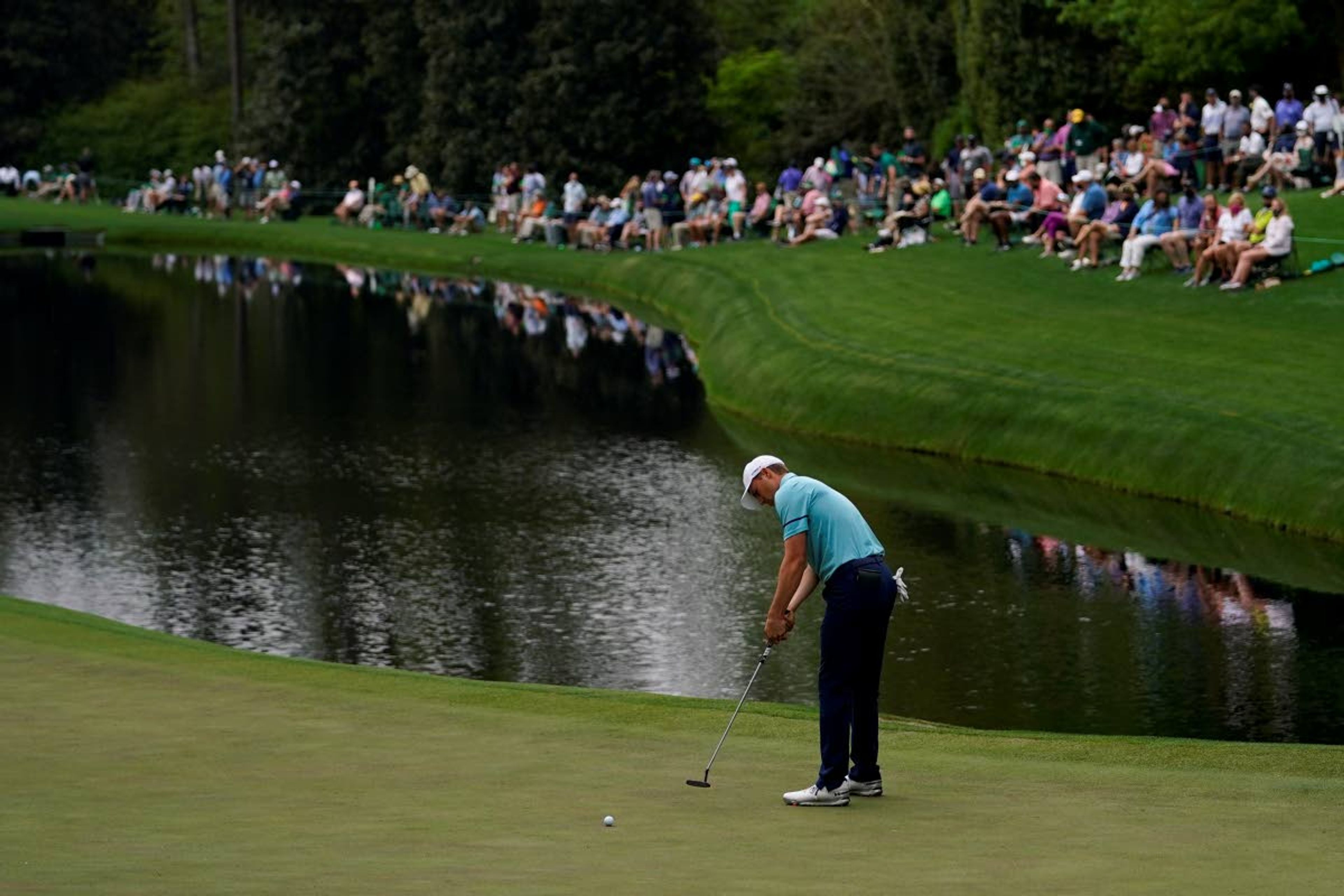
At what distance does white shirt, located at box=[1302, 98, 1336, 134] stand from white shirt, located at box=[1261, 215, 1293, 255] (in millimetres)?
6879

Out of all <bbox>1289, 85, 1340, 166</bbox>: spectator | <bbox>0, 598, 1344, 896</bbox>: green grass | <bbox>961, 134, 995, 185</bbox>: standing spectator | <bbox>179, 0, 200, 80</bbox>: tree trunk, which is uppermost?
<bbox>179, 0, 200, 80</bbox>: tree trunk

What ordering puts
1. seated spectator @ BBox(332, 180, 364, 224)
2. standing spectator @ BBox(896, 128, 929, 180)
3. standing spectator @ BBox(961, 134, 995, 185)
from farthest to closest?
seated spectator @ BBox(332, 180, 364, 224)
standing spectator @ BBox(896, 128, 929, 180)
standing spectator @ BBox(961, 134, 995, 185)

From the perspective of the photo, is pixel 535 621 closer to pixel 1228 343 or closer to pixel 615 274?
pixel 1228 343

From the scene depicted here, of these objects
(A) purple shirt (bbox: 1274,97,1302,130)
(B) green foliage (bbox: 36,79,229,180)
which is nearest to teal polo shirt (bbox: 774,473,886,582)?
(A) purple shirt (bbox: 1274,97,1302,130)

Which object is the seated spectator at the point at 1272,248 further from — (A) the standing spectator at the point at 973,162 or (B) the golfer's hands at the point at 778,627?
(B) the golfer's hands at the point at 778,627

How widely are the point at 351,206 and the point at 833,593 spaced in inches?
2661

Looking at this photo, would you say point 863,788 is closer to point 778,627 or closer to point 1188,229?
point 778,627

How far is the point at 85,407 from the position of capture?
39.9 meters

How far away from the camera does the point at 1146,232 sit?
4031 cm

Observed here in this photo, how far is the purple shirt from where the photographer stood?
44594 mm

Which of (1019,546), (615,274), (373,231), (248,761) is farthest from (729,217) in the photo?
(248,761)

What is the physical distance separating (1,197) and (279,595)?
7581 centimetres

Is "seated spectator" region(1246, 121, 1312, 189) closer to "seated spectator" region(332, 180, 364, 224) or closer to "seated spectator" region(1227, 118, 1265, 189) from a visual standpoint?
"seated spectator" region(1227, 118, 1265, 189)

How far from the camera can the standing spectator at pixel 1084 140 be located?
4794 cm
